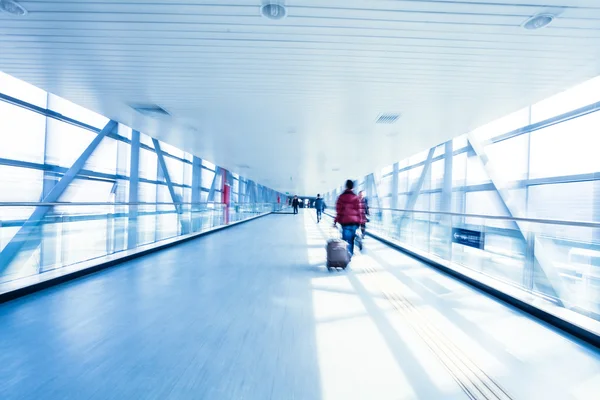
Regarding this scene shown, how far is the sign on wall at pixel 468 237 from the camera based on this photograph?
460 centimetres

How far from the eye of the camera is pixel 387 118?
20.2 ft

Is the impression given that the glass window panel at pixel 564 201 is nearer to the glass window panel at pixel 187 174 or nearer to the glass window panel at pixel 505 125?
the glass window panel at pixel 505 125

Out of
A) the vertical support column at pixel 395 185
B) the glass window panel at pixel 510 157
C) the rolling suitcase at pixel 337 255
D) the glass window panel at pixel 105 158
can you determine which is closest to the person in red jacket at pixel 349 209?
the rolling suitcase at pixel 337 255

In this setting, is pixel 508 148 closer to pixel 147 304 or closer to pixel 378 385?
pixel 378 385

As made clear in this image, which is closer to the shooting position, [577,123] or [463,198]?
[577,123]

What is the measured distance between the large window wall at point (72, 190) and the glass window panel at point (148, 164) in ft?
0.14

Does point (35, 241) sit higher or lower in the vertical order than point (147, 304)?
higher

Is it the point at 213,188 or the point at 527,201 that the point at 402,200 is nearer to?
the point at 527,201

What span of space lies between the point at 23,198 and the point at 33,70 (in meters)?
4.78

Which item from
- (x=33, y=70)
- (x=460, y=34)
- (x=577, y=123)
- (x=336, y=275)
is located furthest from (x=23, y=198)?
(x=577, y=123)

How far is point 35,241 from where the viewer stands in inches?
149

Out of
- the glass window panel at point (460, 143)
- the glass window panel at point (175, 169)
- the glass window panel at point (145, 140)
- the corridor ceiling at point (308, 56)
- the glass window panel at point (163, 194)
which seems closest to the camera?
the corridor ceiling at point (308, 56)

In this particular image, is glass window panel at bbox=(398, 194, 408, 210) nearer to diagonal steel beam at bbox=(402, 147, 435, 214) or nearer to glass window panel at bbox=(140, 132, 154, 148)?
diagonal steel beam at bbox=(402, 147, 435, 214)

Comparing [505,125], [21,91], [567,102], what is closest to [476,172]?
[505,125]
